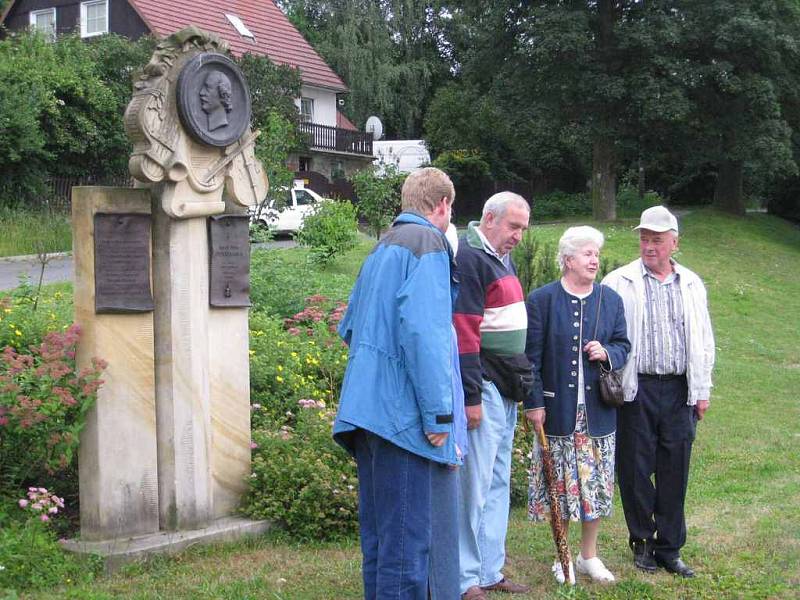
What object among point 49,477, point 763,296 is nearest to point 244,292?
point 49,477

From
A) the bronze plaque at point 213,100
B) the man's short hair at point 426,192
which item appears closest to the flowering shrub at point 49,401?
the bronze plaque at point 213,100

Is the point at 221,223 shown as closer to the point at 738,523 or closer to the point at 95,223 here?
the point at 95,223

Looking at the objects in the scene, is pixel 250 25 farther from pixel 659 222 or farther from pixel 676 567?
pixel 676 567

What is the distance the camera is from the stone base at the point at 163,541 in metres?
5.19

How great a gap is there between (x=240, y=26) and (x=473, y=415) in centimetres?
3424

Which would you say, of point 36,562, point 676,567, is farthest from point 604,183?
point 36,562

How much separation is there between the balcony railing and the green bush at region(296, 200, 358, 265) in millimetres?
20816

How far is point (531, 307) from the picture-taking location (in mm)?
5258

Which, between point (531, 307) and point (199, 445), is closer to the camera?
point (531, 307)

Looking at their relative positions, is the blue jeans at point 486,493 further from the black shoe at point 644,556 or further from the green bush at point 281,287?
the green bush at point 281,287

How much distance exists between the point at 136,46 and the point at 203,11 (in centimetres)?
882

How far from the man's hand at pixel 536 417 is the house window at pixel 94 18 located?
105ft

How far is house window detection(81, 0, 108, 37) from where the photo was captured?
111 ft

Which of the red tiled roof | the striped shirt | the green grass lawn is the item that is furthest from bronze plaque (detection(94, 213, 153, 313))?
the red tiled roof
